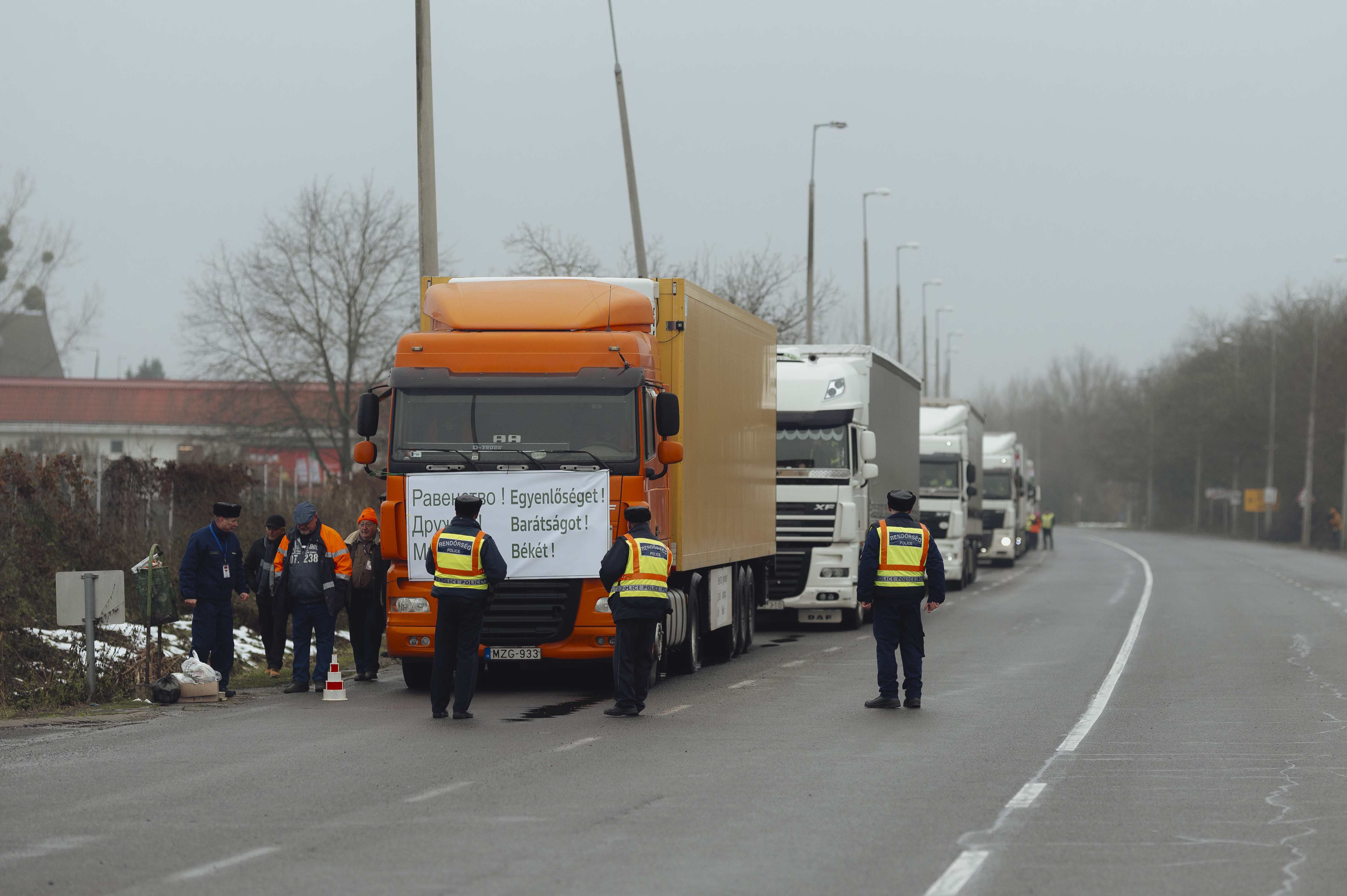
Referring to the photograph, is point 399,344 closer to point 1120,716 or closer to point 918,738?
point 918,738

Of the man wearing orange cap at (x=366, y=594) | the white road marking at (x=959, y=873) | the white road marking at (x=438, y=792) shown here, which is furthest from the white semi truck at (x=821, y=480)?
the white road marking at (x=959, y=873)

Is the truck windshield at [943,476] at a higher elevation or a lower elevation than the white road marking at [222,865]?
higher

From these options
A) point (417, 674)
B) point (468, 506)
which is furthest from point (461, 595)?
point (417, 674)

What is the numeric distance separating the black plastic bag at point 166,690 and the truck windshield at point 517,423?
2.78 meters

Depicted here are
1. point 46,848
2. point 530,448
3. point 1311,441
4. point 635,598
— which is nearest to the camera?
point 46,848

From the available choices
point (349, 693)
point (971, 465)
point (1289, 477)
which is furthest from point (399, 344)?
point (1289, 477)

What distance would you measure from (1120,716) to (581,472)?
479 cm

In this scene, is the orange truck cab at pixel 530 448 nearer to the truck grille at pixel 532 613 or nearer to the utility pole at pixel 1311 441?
the truck grille at pixel 532 613

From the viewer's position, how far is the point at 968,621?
25.8 m

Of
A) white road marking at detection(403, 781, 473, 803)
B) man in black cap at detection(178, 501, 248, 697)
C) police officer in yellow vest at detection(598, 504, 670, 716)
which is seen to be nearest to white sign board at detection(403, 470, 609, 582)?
police officer in yellow vest at detection(598, 504, 670, 716)

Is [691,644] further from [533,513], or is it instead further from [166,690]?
[166,690]

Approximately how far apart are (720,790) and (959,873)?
2.51m

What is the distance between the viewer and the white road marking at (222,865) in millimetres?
7152

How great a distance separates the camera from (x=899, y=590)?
1370 centimetres
